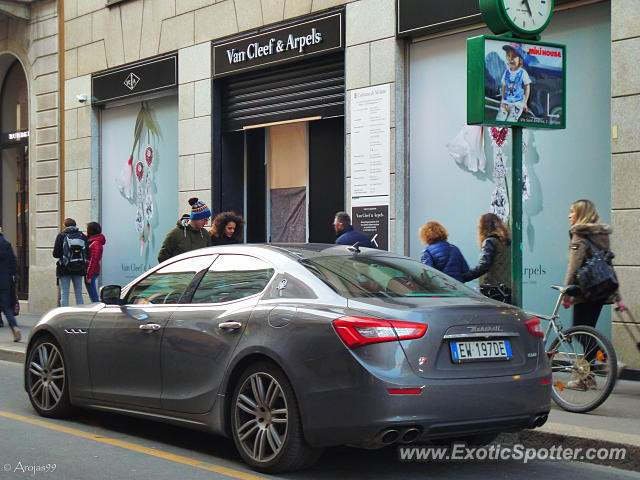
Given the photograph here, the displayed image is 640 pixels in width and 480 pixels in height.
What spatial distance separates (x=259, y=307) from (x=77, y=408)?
2618mm

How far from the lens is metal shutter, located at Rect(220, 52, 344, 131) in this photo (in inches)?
560

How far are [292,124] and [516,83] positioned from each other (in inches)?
305

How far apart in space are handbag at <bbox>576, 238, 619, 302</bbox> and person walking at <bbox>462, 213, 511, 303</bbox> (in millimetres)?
1033

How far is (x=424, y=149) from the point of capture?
41.9ft

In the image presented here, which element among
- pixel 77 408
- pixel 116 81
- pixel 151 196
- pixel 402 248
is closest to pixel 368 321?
pixel 77 408

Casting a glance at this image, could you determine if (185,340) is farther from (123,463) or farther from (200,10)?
(200,10)

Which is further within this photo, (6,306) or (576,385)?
(6,306)

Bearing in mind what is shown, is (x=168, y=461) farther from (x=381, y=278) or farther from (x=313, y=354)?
(x=381, y=278)

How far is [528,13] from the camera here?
8305 millimetres

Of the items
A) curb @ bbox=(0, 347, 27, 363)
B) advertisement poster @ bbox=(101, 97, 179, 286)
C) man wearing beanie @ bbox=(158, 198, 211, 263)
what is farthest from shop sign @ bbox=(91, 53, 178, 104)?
curb @ bbox=(0, 347, 27, 363)

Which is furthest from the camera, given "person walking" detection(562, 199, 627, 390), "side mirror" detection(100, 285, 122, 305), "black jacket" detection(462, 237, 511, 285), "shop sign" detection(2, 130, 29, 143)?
"shop sign" detection(2, 130, 29, 143)

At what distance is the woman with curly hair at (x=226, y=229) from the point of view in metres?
12.1

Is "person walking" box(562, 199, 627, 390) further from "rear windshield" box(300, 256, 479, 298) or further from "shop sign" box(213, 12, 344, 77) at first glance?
"shop sign" box(213, 12, 344, 77)

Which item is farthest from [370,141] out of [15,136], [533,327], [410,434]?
[15,136]
